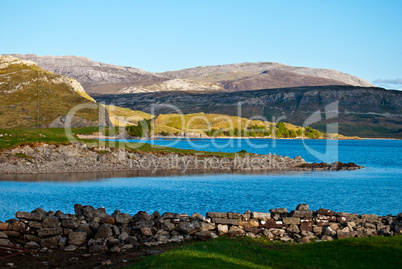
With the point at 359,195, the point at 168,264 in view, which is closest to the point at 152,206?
the point at 168,264

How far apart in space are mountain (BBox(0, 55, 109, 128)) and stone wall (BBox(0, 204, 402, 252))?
134 metres

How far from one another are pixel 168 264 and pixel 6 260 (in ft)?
22.4

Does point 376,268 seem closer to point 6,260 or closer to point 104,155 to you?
point 6,260

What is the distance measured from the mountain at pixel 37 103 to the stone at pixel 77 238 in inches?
5301

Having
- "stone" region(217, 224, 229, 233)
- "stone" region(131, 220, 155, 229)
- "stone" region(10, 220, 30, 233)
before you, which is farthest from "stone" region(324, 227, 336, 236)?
"stone" region(10, 220, 30, 233)

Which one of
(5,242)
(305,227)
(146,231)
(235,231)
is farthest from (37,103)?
(305,227)

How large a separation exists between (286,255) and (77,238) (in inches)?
349

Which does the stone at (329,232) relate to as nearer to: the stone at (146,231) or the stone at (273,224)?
the stone at (273,224)

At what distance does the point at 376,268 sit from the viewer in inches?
551

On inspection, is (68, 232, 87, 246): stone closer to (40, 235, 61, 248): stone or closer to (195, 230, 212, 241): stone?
(40, 235, 61, 248): stone

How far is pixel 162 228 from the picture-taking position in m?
20.4

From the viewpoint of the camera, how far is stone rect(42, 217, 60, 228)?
1936 cm

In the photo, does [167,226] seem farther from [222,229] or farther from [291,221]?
[291,221]

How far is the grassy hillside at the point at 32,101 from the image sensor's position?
501ft
